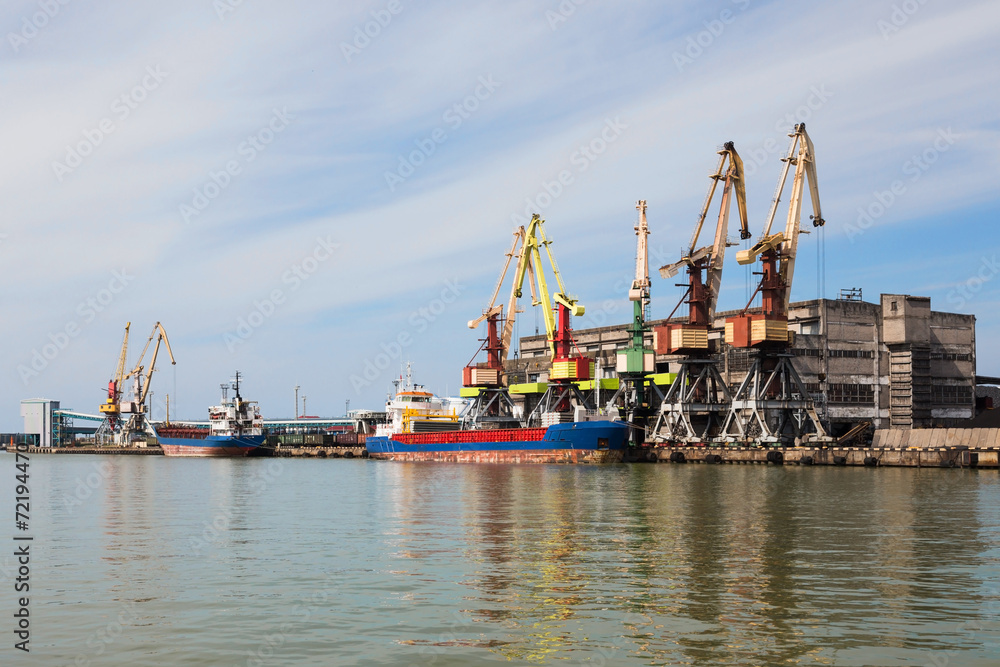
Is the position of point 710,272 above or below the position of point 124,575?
above

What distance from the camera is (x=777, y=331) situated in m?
81.2

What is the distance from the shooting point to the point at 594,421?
8356cm

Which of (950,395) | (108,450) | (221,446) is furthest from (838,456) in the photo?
(108,450)

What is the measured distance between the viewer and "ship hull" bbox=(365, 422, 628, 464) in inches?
3255

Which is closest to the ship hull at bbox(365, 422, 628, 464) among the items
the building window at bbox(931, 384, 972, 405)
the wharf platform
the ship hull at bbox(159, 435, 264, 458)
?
the ship hull at bbox(159, 435, 264, 458)

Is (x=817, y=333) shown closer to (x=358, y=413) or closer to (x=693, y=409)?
(x=693, y=409)

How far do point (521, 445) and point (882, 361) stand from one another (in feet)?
122

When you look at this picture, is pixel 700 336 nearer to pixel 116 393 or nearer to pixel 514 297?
pixel 514 297

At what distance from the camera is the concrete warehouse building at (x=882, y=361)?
3597 inches

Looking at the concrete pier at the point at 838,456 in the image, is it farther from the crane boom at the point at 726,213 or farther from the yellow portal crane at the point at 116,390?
the yellow portal crane at the point at 116,390

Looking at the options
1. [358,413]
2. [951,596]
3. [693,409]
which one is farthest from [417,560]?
[358,413]

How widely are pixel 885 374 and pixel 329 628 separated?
8718 centimetres

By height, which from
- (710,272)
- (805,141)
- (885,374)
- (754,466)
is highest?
(805,141)

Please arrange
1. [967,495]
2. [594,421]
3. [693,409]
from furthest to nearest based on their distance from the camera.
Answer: [693,409] < [594,421] < [967,495]
